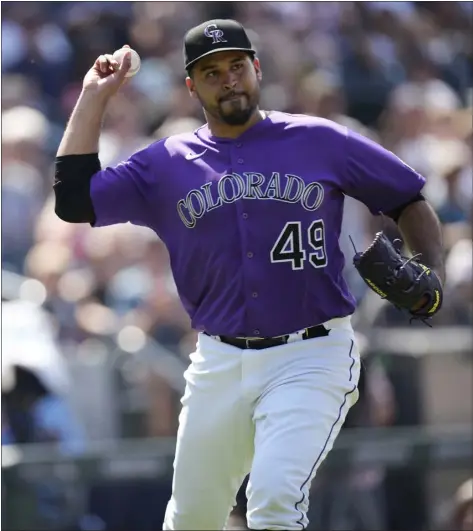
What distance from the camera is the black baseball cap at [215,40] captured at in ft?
15.2

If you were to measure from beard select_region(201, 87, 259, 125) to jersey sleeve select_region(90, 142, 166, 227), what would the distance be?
28cm

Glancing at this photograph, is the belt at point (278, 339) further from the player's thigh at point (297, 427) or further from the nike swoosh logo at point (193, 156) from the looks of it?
the nike swoosh logo at point (193, 156)

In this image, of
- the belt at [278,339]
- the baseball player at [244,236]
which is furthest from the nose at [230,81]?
the belt at [278,339]

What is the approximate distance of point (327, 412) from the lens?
448 centimetres

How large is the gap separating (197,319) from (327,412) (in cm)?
63

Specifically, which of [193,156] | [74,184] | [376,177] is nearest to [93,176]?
[74,184]

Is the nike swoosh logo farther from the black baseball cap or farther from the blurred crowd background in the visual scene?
the blurred crowd background

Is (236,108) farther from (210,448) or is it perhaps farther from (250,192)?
(210,448)

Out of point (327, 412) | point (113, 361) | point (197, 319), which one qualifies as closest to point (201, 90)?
point (197, 319)

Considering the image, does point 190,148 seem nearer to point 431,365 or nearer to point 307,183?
point 307,183

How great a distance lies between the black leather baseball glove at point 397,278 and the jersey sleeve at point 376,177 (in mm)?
293

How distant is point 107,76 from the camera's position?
486 centimetres

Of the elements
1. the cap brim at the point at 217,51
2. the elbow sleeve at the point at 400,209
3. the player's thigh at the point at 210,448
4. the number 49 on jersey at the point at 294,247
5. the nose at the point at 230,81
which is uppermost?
the cap brim at the point at 217,51

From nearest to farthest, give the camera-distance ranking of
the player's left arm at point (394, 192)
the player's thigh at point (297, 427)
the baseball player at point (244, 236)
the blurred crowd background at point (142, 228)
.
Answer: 1. the player's thigh at point (297, 427)
2. the baseball player at point (244, 236)
3. the player's left arm at point (394, 192)
4. the blurred crowd background at point (142, 228)
